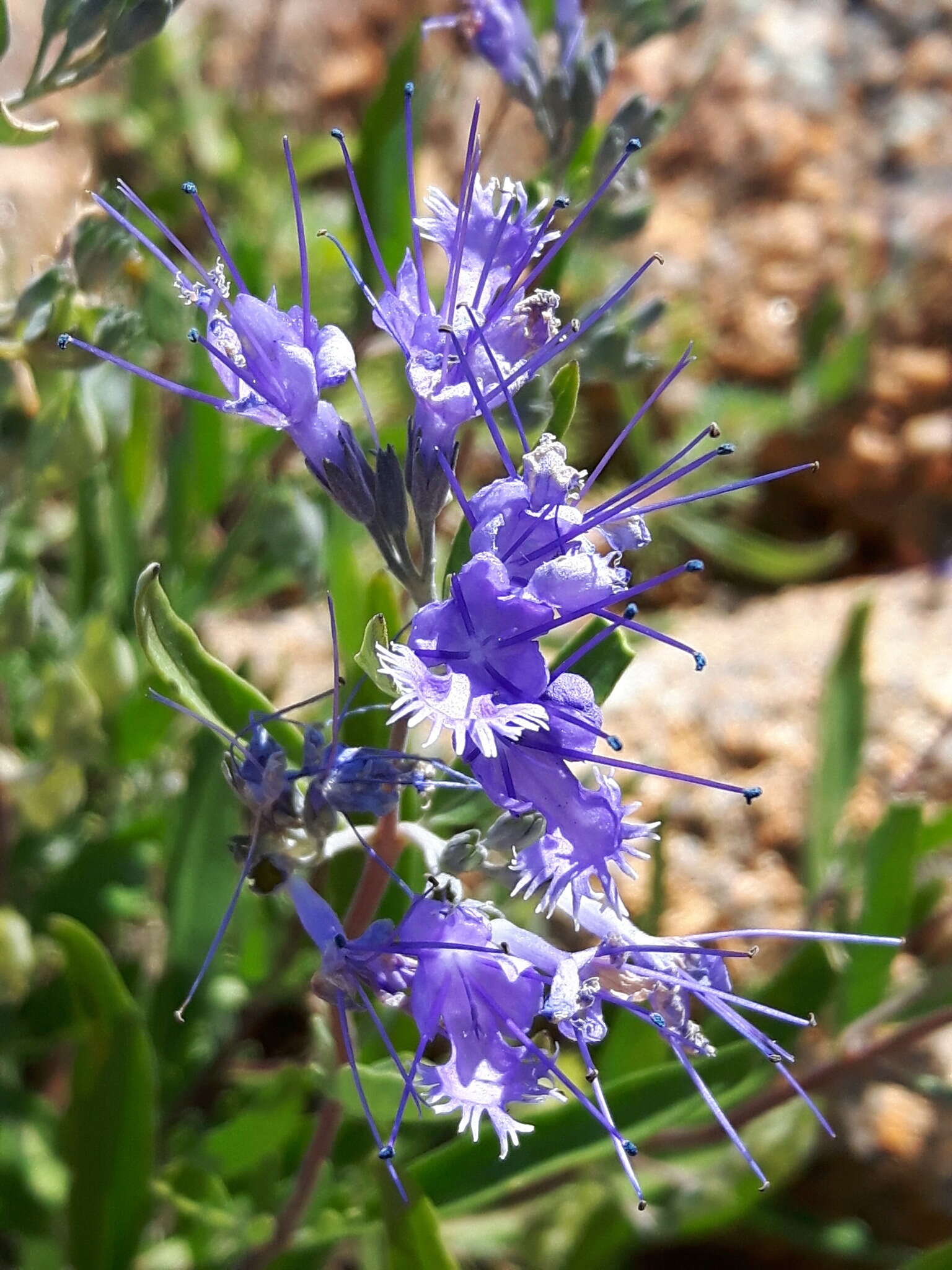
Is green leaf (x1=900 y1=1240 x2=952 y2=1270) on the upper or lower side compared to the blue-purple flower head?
lower

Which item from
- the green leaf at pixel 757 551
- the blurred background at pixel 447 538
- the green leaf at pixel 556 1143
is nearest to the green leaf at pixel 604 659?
the blurred background at pixel 447 538

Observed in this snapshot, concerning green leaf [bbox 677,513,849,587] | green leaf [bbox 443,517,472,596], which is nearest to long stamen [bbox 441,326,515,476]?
green leaf [bbox 443,517,472,596]

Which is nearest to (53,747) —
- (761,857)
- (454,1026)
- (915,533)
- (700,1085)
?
(454,1026)

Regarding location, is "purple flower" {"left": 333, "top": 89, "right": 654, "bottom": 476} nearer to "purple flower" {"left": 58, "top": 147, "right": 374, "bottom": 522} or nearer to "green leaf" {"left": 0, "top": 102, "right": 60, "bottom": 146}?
"purple flower" {"left": 58, "top": 147, "right": 374, "bottom": 522}

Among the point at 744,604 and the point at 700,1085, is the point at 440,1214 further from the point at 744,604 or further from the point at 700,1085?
the point at 744,604

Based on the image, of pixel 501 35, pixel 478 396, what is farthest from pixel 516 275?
pixel 501 35

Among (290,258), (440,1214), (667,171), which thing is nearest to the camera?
(440,1214)

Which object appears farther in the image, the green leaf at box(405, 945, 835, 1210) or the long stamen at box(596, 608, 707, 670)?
the green leaf at box(405, 945, 835, 1210)

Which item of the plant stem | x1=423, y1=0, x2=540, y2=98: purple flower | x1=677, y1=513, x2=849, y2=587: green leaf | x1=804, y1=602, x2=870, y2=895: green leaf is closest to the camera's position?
x1=423, y1=0, x2=540, y2=98: purple flower
